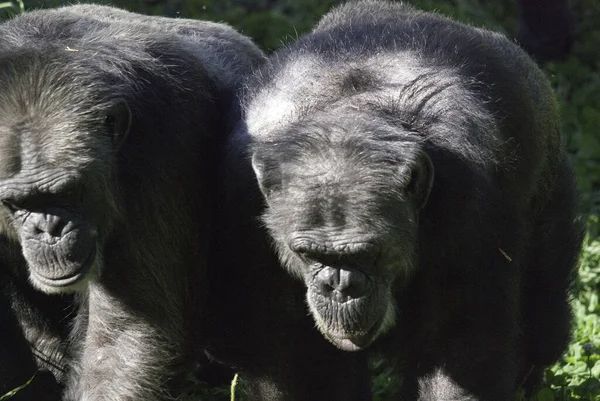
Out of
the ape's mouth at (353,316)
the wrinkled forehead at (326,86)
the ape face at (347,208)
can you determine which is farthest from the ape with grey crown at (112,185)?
the ape's mouth at (353,316)

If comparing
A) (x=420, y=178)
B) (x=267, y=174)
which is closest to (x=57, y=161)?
(x=267, y=174)

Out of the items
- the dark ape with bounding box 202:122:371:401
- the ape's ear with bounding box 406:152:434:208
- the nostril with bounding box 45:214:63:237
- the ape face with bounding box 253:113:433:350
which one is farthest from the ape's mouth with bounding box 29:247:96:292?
the ape's ear with bounding box 406:152:434:208

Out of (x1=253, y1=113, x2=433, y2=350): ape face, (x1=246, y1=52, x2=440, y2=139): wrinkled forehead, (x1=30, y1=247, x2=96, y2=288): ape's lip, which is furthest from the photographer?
(x1=246, y1=52, x2=440, y2=139): wrinkled forehead

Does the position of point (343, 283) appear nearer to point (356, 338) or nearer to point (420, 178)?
→ point (356, 338)

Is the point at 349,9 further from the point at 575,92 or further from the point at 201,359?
the point at 575,92

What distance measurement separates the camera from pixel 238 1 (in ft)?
45.3

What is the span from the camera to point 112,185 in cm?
687

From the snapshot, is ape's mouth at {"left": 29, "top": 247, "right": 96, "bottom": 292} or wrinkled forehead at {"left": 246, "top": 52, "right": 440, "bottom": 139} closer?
ape's mouth at {"left": 29, "top": 247, "right": 96, "bottom": 292}

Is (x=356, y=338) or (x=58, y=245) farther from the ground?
(x=58, y=245)

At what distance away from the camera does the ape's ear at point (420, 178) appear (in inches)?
257

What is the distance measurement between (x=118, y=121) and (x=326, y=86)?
1225 millimetres

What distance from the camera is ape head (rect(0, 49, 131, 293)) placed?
6.63 metres

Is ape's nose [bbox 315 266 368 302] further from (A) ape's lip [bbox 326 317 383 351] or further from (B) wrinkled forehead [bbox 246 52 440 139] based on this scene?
(B) wrinkled forehead [bbox 246 52 440 139]

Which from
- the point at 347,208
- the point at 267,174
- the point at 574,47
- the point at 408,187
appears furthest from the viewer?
the point at 574,47
